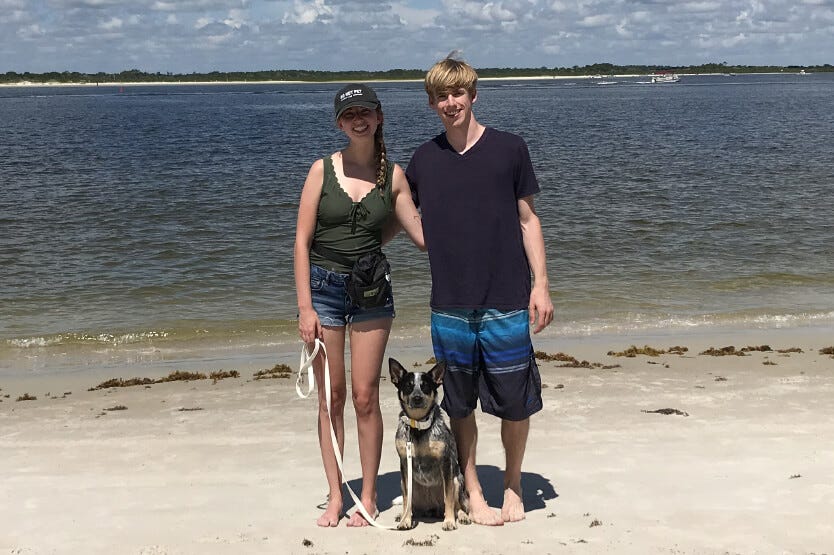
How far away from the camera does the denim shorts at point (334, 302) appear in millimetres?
A: 5074

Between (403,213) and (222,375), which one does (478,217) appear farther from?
(222,375)

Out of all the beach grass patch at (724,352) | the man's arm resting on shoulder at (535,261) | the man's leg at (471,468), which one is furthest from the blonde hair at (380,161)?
the beach grass patch at (724,352)

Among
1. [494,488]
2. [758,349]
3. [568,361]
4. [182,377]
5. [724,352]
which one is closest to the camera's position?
[494,488]

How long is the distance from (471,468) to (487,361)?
2.34 ft

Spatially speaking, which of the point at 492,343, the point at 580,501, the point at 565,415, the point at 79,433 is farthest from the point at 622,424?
the point at 79,433

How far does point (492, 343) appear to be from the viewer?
197 inches

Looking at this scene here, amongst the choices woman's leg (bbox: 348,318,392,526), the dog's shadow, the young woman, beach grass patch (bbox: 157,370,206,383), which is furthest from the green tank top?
beach grass patch (bbox: 157,370,206,383)

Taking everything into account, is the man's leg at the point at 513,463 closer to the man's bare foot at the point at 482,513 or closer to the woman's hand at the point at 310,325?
the man's bare foot at the point at 482,513

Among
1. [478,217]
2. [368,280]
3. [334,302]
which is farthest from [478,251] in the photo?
[334,302]

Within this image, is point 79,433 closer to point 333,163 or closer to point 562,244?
point 333,163

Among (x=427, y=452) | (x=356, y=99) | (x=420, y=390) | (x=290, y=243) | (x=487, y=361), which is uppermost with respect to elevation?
(x=356, y=99)

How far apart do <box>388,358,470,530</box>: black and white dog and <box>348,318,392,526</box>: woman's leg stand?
11 centimetres

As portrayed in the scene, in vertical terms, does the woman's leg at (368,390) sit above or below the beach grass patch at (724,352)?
above

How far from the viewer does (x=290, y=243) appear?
19.1 metres
